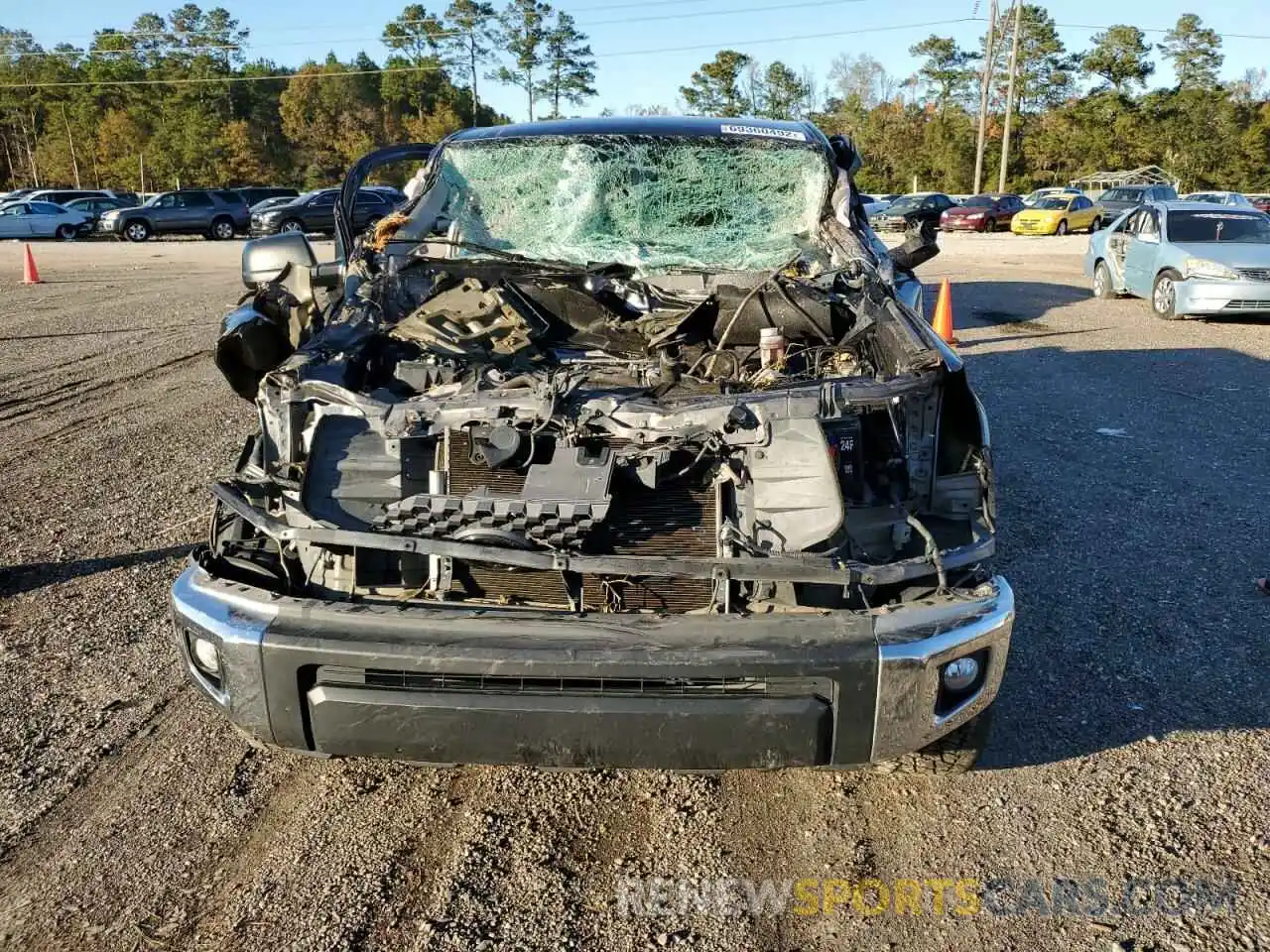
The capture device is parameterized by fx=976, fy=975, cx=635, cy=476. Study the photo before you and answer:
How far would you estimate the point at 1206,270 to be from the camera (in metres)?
11.2

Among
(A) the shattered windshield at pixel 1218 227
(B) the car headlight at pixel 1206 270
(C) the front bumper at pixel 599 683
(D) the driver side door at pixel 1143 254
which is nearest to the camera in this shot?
→ (C) the front bumper at pixel 599 683

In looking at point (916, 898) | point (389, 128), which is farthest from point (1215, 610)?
point (389, 128)

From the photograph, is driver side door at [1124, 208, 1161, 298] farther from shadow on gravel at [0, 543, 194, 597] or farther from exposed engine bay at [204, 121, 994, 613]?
shadow on gravel at [0, 543, 194, 597]

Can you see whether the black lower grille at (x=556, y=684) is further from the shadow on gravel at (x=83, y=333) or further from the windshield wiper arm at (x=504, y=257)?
the shadow on gravel at (x=83, y=333)

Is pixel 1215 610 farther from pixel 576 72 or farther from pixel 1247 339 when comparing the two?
pixel 576 72

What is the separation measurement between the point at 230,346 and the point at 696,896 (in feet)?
9.03

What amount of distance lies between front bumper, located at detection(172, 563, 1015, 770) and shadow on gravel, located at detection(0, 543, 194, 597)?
7.84ft

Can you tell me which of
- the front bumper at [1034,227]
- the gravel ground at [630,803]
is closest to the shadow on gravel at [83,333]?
the gravel ground at [630,803]

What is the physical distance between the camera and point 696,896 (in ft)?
8.13

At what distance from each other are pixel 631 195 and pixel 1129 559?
2903 millimetres

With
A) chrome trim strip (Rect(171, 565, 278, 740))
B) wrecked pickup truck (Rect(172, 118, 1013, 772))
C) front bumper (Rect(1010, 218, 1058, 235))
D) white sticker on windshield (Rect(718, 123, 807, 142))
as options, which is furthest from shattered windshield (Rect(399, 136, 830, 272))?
front bumper (Rect(1010, 218, 1058, 235))

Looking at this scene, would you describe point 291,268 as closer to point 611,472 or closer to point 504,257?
point 504,257

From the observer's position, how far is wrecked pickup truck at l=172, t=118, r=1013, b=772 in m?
2.39

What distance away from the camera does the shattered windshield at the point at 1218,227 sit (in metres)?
11.6
